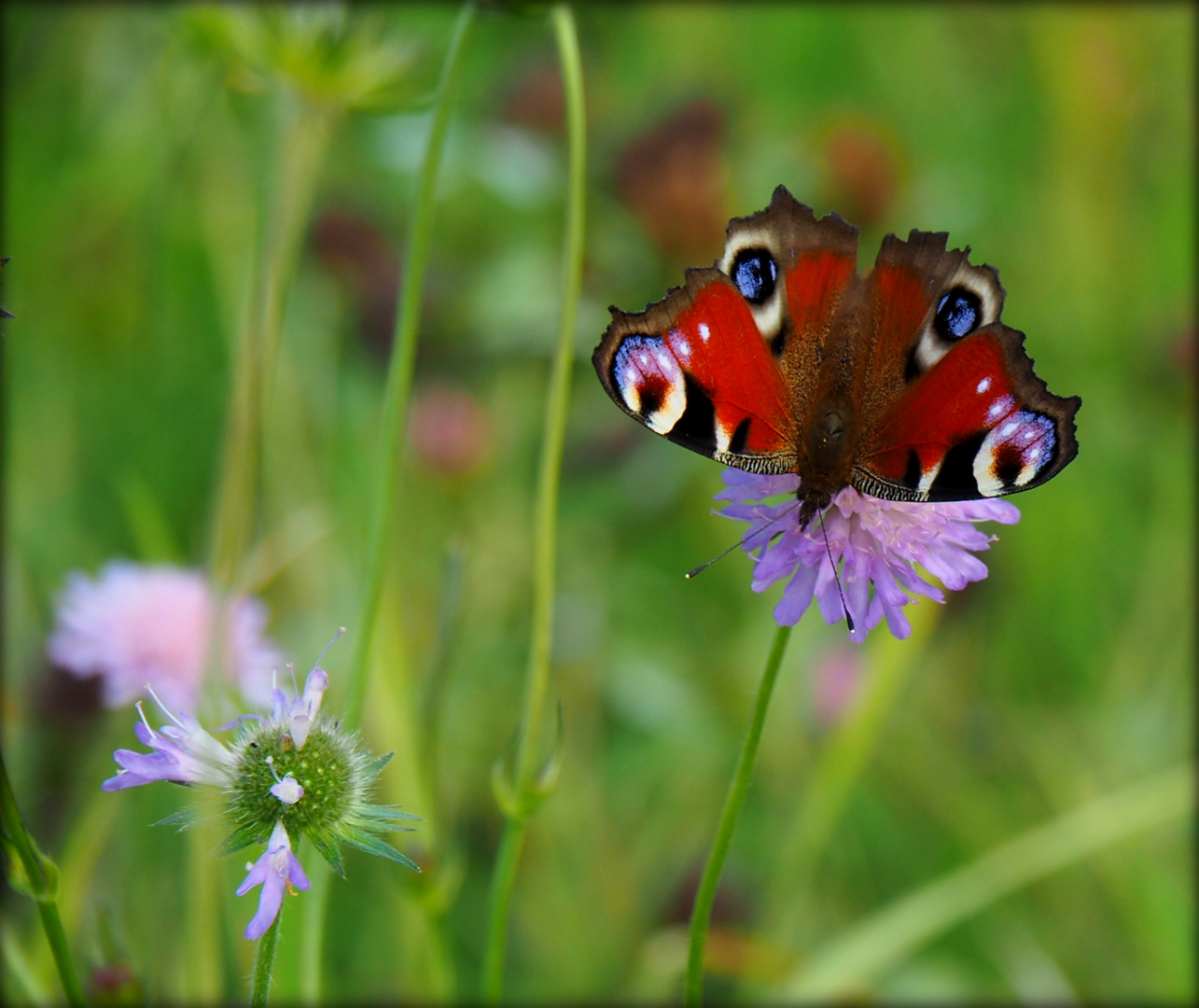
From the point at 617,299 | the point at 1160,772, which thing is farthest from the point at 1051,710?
the point at 617,299

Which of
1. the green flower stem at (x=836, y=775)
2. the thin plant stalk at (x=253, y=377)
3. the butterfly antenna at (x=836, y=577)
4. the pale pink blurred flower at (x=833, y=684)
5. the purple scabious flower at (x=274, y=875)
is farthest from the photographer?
the pale pink blurred flower at (x=833, y=684)

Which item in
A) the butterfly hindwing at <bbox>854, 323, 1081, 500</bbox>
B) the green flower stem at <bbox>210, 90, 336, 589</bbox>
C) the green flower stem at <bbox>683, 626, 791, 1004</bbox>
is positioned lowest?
the green flower stem at <bbox>683, 626, 791, 1004</bbox>

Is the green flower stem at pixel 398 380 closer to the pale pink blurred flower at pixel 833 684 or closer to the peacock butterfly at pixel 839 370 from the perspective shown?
the peacock butterfly at pixel 839 370

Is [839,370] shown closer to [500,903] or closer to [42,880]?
[500,903]

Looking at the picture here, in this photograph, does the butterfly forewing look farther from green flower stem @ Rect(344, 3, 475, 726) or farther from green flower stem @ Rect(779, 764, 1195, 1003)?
green flower stem @ Rect(779, 764, 1195, 1003)

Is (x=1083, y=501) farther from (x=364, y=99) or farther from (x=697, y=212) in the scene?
(x=364, y=99)

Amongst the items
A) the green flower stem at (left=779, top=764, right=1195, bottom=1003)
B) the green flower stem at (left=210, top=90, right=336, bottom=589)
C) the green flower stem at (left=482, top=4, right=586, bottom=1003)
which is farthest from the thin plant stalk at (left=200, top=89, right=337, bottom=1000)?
the green flower stem at (left=779, top=764, right=1195, bottom=1003)

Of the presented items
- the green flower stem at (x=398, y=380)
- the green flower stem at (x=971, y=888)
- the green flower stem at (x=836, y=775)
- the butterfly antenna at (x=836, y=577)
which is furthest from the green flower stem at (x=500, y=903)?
the green flower stem at (x=836, y=775)
